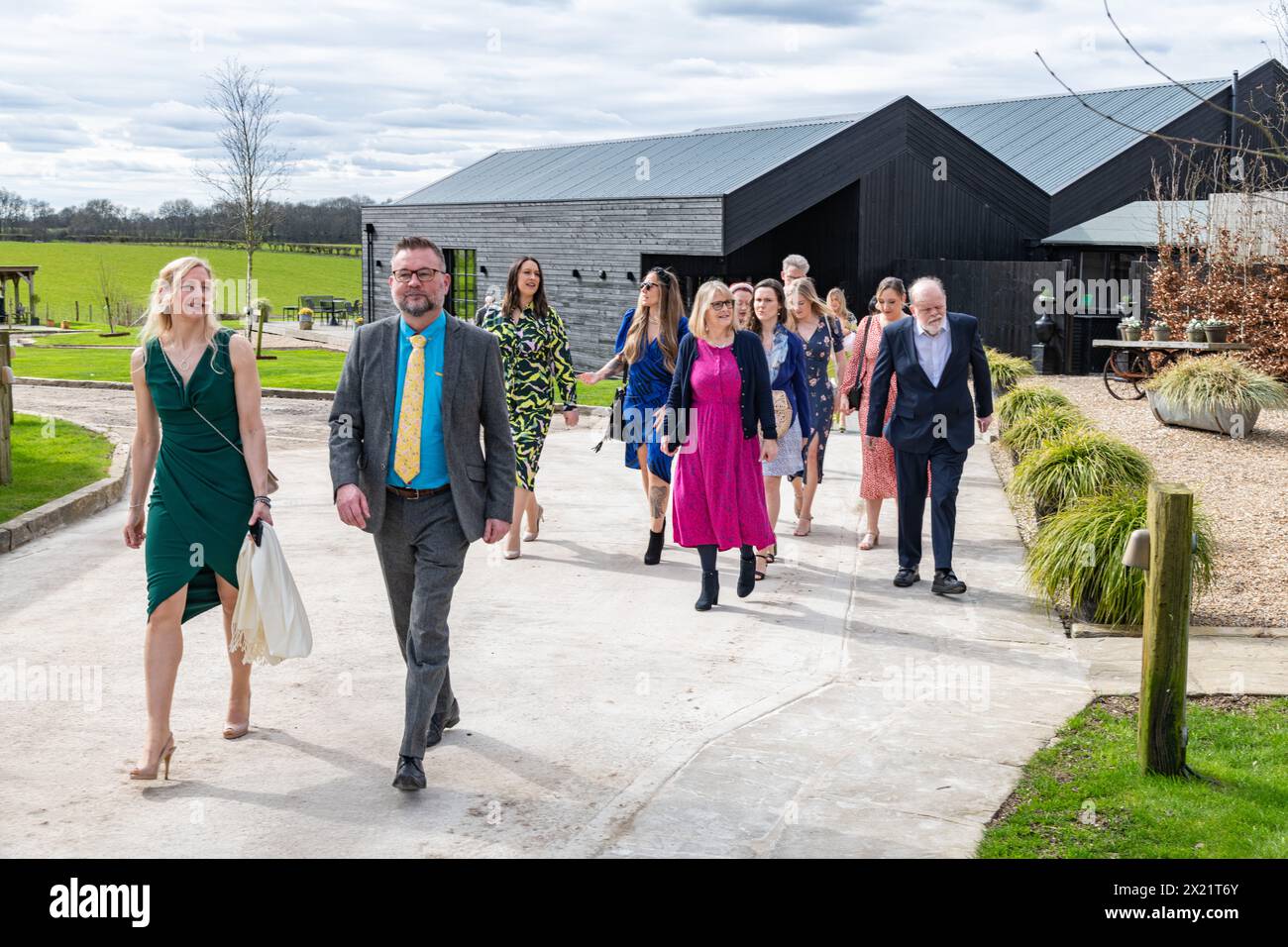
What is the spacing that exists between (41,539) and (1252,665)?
27.3 feet

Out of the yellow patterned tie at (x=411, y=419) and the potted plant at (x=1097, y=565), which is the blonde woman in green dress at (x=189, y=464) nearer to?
the yellow patterned tie at (x=411, y=419)

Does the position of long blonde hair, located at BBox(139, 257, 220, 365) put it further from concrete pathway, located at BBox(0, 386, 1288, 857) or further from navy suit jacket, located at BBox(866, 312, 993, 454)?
navy suit jacket, located at BBox(866, 312, 993, 454)

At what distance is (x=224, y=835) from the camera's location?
4477 mm

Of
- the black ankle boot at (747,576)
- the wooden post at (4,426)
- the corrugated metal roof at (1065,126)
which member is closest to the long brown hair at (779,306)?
the black ankle boot at (747,576)

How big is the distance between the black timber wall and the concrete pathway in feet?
62.6

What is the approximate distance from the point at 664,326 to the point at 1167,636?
15.6ft

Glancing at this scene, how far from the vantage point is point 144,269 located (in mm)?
78812

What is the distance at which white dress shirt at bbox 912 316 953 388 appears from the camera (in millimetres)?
8320

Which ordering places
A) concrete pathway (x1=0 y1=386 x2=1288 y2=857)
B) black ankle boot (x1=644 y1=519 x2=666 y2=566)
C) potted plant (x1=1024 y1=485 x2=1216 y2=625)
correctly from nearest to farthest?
concrete pathway (x1=0 y1=386 x2=1288 y2=857) → potted plant (x1=1024 y1=485 x2=1216 y2=625) → black ankle boot (x1=644 y1=519 x2=666 y2=566)

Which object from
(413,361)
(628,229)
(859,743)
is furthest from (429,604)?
(628,229)

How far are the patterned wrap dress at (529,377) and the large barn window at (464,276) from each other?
26867 millimetres

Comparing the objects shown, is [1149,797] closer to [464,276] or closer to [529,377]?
[529,377]

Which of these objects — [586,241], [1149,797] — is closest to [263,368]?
[586,241]

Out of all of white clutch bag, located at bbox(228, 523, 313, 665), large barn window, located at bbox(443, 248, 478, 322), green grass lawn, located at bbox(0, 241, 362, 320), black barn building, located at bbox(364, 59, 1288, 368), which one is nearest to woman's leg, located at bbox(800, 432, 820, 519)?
white clutch bag, located at bbox(228, 523, 313, 665)
